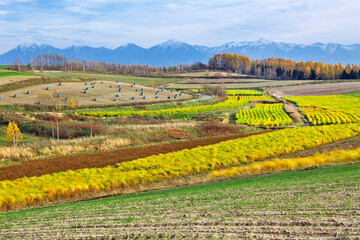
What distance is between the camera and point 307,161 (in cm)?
2453

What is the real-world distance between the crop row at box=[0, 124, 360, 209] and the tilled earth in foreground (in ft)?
17.1

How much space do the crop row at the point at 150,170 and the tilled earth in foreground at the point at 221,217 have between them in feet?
17.1

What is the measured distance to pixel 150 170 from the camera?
2491 cm

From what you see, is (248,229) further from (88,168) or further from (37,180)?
(88,168)

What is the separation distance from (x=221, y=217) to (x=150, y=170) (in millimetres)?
14063

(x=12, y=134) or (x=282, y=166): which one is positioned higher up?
(x=12, y=134)

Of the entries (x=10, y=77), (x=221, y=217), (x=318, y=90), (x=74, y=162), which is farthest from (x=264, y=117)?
(x=10, y=77)

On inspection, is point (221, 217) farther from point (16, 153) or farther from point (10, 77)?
point (10, 77)

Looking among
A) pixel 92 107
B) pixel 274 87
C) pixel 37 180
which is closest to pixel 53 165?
pixel 37 180

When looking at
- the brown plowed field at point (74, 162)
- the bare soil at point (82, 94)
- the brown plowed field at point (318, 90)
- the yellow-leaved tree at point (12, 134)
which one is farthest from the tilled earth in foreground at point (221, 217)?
the brown plowed field at point (318, 90)

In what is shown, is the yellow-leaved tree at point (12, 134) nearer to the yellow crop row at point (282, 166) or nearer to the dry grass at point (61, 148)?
the dry grass at point (61, 148)

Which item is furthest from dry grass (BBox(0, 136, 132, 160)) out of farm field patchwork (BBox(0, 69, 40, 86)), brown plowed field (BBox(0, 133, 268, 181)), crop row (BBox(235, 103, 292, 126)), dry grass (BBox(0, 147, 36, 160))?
farm field patchwork (BBox(0, 69, 40, 86))

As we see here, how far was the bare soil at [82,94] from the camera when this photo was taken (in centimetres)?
7625

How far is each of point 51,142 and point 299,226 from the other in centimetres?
3290
